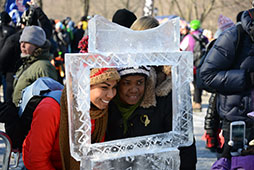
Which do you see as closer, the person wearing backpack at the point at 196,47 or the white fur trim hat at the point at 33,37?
the white fur trim hat at the point at 33,37

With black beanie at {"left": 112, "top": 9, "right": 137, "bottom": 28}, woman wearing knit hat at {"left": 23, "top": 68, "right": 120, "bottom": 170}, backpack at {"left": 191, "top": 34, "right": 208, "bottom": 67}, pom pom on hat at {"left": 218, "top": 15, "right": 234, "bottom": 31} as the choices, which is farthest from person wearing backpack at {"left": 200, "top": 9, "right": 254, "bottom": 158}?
backpack at {"left": 191, "top": 34, "right": 208, "bottom": 67}

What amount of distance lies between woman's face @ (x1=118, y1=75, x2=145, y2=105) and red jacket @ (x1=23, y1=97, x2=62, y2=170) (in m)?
0.37

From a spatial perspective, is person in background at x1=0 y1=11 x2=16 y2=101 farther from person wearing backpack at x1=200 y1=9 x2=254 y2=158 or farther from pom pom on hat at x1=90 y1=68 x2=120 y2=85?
pom pom on hat at x1=90 y1=68 x2=120 y2=85

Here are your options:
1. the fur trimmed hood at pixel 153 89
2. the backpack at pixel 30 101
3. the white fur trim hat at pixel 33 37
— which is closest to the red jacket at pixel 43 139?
the backpack at pixel 30 101

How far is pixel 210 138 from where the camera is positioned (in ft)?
16.4

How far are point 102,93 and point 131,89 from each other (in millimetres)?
209

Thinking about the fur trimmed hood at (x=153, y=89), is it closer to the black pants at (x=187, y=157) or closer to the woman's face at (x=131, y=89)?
the woman's face at (x=131, y=89)

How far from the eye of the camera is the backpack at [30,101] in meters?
2.45

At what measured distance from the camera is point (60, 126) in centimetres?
196

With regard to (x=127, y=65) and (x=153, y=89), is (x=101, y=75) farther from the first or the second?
(x=153, y=89)

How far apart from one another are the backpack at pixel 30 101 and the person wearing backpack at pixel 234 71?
1370 millimetres

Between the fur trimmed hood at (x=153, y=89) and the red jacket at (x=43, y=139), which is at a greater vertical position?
the fur trimmed hood at (x=153, y=89)

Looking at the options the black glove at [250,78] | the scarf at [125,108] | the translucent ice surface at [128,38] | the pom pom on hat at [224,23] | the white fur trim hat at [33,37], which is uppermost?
the pom pom on hat at [224,23]

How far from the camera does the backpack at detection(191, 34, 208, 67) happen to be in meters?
8.46
